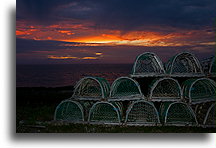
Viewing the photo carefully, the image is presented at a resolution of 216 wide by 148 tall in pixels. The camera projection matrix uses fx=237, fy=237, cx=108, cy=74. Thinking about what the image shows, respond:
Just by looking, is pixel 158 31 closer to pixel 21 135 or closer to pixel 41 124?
pixel 41 124

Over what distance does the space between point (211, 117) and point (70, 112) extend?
10.4ft

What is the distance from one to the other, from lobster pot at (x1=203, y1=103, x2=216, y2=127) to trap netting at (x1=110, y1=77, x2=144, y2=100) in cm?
147

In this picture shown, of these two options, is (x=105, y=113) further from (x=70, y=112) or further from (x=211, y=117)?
(x=211, y=117)

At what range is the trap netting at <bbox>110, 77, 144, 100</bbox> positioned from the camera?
5.20 meters

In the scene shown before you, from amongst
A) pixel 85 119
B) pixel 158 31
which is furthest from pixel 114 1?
pixel 85 119

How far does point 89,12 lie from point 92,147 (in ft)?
9.33

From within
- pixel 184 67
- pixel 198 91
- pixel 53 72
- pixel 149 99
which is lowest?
pixel 149 99

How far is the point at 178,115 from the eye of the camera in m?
5.26

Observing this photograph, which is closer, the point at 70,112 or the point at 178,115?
the point at 178,115

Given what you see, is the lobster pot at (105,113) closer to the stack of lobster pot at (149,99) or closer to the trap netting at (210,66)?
the stack of lobster pot at (149,99)

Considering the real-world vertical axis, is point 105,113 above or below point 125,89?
below

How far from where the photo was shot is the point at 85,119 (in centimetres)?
551

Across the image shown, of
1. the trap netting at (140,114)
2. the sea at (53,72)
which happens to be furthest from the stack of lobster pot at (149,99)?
the sea at (53,72)

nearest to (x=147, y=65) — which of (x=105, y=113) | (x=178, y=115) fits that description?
(x=178, y=115)
